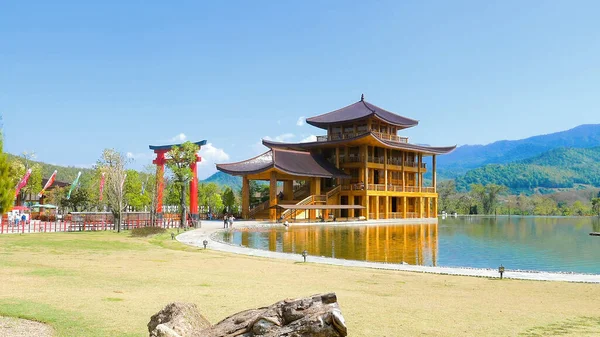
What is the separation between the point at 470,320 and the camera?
24.2ft

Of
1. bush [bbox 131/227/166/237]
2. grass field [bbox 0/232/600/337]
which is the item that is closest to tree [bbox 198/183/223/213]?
bush [bbox 131/227/166/237]

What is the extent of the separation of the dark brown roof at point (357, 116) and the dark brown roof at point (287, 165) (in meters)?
5.22

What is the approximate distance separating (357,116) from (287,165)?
11263 millimetres

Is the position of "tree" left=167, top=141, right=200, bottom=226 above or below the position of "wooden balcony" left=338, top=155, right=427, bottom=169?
below

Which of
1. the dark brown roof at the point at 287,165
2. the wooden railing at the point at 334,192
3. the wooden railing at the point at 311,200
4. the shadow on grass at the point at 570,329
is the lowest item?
the shadow on grass at the point at 570,329

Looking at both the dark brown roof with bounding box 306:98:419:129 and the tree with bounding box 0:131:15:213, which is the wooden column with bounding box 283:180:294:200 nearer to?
the dark brown roof with bounding box 306:98:419:129

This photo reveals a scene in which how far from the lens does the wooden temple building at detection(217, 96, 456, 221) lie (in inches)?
1709

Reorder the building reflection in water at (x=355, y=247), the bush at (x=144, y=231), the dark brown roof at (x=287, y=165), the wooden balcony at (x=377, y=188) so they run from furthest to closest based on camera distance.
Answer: the wooden balcony at (x=377, y=188), the dark brown roof at (x=287, y=165), the bush at (x=144, y=231), the building reflection in water at (x=355, y=247)

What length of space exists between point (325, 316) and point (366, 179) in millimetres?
43411

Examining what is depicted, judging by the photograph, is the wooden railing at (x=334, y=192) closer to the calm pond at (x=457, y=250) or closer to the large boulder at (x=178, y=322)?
the calm pond at (x=457, y=250)

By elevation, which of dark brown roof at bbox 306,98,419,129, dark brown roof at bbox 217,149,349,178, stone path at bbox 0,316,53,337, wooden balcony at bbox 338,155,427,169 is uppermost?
dark brown roof at bbox 306,98,419,129

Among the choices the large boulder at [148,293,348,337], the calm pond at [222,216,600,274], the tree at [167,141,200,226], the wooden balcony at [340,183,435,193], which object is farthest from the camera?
the wooden balcony at [340,183,435,193]

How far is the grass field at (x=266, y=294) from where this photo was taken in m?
6.88

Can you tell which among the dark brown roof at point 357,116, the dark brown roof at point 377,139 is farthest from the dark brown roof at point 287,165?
the dark brown roof at point 357,116
